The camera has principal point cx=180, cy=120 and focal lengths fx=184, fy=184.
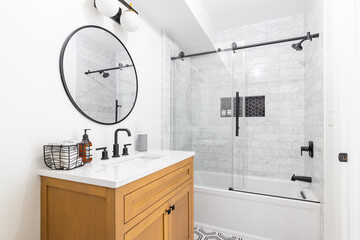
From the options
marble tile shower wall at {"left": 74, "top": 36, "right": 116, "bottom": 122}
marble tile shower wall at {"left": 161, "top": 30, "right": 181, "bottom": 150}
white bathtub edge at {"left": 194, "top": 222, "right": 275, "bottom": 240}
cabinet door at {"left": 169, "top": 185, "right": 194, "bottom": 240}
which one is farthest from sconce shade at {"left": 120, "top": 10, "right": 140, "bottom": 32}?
white bathtub edge at {"left": 194, "top": 222, "right": 275, "bottom": 240}

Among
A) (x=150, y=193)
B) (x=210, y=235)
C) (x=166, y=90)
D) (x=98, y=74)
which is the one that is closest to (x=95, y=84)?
(x=98, y=74)

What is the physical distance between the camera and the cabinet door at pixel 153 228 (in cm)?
90

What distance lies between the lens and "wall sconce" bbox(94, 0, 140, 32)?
1285 mm

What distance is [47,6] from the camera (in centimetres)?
106

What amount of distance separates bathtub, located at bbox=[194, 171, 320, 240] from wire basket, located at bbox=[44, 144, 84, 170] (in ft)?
4.74

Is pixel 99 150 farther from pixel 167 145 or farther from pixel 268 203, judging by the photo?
pixel 268 203

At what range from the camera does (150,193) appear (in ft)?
3.33

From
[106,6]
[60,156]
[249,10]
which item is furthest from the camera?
[249,10]

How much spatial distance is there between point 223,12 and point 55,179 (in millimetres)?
2726

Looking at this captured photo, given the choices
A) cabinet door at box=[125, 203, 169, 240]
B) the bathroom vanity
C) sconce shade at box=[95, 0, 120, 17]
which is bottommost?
cabinet door at box=[125, 203, 169, 240]

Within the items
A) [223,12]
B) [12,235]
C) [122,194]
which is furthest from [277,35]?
[12,235]

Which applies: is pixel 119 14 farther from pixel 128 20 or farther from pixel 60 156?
pixel 60 156

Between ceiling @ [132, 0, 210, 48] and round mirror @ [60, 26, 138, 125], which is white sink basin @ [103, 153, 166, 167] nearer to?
round mirror @ [60, 26, 138, 125]

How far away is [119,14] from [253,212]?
2.20 metres
